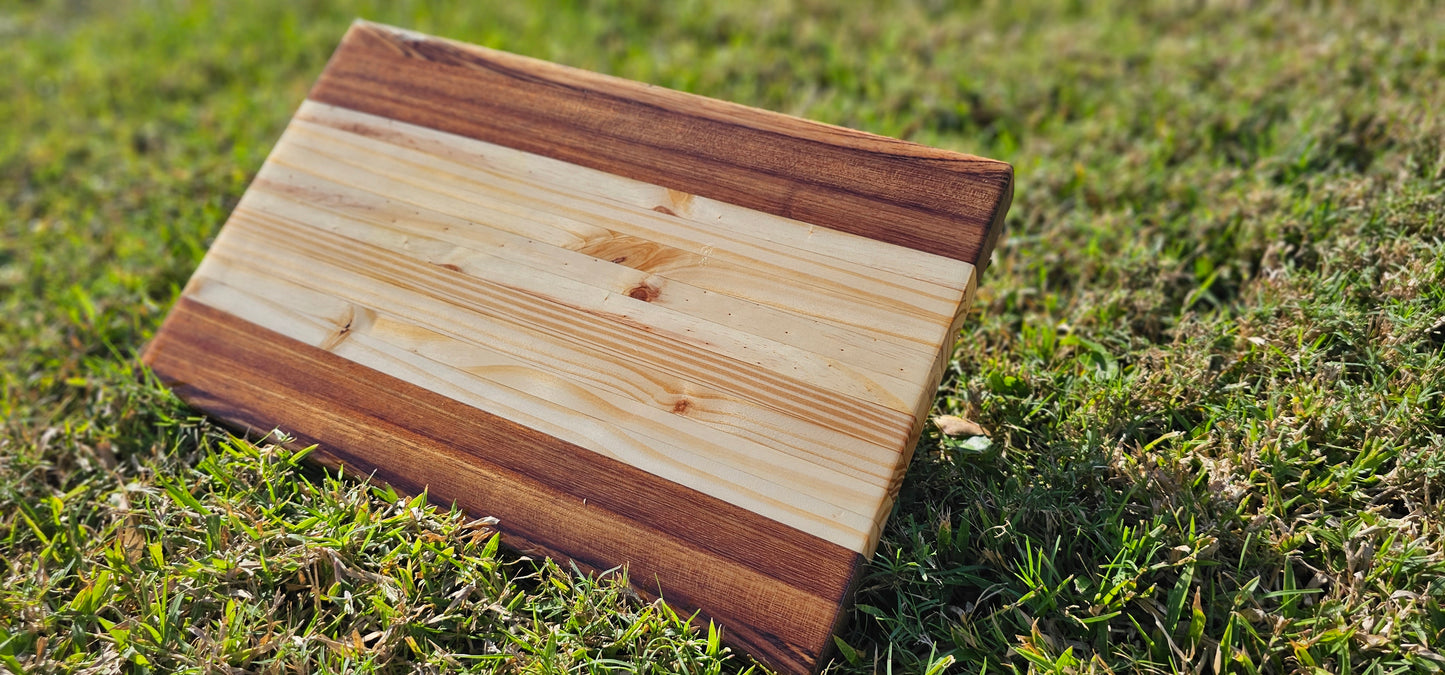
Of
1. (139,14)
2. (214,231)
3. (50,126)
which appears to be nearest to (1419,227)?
(214,231)

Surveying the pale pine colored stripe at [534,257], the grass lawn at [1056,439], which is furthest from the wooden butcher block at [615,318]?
the grass lawn at [1056,439]

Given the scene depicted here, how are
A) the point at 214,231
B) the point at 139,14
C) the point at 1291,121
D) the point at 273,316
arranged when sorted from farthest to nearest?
1. the point at 139,14
2. the point at 214,231
3. the point at 1291,121
4. the point at 273,316

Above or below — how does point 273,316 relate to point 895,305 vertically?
below

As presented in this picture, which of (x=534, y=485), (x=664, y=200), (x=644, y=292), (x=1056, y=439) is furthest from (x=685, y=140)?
(x=1056, y=439)

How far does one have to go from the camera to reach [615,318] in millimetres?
1711

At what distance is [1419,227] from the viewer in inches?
75.6

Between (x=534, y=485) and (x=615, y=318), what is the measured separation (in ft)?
1.16

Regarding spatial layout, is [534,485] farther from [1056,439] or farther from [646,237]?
[1056,439]

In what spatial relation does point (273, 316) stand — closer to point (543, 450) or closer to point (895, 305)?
point (543, 450)

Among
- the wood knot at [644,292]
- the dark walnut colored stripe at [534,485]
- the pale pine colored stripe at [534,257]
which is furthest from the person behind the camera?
the wood knot at [644,292]

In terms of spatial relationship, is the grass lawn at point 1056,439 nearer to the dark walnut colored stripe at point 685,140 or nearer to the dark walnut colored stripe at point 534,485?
the dark walnut colored stripe at point 534,485

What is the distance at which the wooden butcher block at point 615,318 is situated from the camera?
4.94ft

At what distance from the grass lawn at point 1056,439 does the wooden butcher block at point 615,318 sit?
0.40 ft

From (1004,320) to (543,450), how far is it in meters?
1.17
